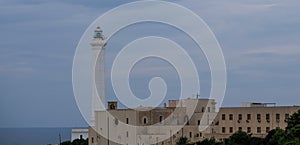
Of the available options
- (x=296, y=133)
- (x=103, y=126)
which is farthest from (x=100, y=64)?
(x=296, y=133)

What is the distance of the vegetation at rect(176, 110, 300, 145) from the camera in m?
54.4

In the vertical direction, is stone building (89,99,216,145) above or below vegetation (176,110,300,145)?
above

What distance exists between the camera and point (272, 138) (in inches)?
2569

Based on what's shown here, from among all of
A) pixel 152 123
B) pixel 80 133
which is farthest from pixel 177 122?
pixel 80 133

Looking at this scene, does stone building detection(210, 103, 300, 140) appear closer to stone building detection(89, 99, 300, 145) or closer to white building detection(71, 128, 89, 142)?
stone building detection(89, 99, 300, 145)

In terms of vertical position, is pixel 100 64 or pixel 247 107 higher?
pixel 100 64

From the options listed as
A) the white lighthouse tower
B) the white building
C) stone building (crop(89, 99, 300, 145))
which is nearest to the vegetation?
stone building (crop(89, 99, 300, 145))

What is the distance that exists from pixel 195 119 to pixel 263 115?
9.11 meters

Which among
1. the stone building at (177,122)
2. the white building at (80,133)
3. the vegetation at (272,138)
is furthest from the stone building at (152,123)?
the white building at (80,133)

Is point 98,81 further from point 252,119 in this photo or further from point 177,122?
point 252,119

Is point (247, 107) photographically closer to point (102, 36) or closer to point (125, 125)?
point (125, 125)

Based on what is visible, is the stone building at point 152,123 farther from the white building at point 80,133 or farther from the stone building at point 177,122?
the white building at point 80,133

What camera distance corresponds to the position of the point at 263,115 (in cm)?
7750

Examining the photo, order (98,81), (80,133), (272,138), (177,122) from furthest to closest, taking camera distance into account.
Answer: (80,133) < (98,81) < (177,122) < (272,138)
